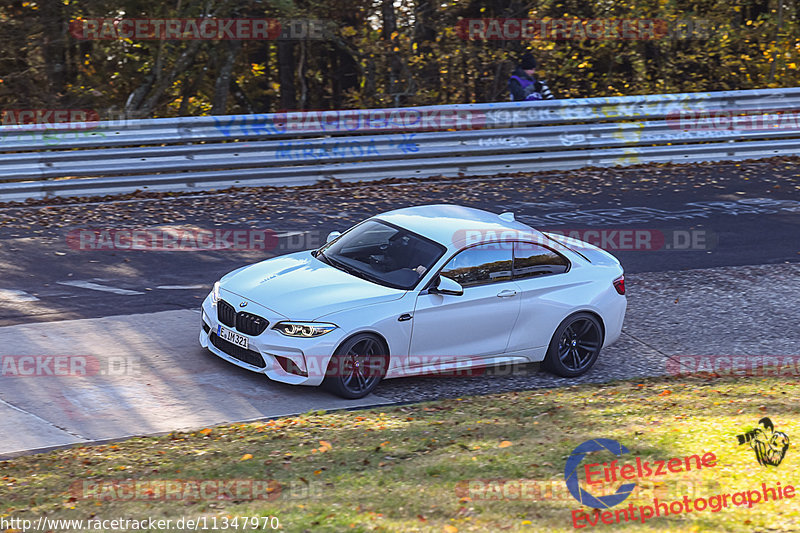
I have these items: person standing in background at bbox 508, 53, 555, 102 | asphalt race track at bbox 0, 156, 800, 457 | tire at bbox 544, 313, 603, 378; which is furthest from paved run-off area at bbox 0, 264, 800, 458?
person standing in background at bbox 508, 53, 555, 102

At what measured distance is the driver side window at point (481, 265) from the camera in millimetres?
8953

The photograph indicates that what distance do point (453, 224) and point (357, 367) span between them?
1836mm

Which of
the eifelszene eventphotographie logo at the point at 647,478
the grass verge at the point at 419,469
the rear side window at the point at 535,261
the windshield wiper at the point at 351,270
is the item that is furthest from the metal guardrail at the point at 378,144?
the eifelszene eventphotographie logo at the point at 647,478

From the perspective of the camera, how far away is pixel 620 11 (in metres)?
21.2

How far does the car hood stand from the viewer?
8344mm

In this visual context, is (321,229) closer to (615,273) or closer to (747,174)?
(615,273)

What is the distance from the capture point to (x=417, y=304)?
8664 mm

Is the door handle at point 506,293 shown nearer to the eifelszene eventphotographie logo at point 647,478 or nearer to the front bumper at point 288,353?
the front bumper at point 288,353

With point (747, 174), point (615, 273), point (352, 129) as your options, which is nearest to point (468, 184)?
point (352, 129)

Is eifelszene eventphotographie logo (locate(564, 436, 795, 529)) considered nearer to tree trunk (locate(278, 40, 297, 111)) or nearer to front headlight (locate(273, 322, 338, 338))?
front headlight (locate(273, 322, 338, 338))

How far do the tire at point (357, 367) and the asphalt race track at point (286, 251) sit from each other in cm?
14

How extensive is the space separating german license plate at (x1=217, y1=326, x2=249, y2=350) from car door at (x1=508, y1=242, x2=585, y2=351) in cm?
249

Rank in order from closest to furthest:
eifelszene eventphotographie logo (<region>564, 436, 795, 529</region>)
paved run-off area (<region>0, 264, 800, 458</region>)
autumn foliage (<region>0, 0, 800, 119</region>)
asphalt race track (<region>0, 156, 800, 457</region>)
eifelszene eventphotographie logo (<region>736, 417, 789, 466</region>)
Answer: eifelszene eventphotographie logo (<region>564, 436, 795, 529</region>) → eifelszene eventphotographie logo (<region>736, 417, 789, 466</region>) → paved run-off area (<region>0, 264, 800, 458</region>) → asphalt race track (<region>0, 156, 800, 457</region>) → autumn foliage (<region>0, 0, 800, 119</region>)

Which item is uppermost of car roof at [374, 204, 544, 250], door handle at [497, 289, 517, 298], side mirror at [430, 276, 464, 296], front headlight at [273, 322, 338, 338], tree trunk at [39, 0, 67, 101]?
tree trunk at [39, 0, 67, 101]
